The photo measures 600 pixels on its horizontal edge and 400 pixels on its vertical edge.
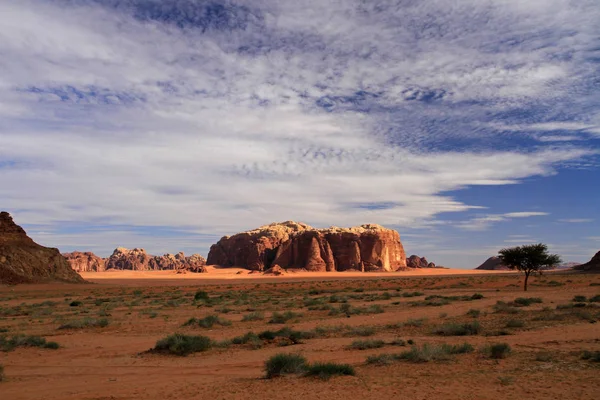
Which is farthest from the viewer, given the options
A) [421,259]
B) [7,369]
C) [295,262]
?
[421,259]

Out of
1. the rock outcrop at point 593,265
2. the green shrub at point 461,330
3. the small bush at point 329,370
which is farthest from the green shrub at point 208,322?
the rock outcrop at point 593,265

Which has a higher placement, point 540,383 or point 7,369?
point 540,383

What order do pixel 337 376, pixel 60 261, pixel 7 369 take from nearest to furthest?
pixel 337 376 < pixel 7 369 < pixel 60 261

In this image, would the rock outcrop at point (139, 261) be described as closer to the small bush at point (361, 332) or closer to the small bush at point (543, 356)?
the small bush at point (361, 332)

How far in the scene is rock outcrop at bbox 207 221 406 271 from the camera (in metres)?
111

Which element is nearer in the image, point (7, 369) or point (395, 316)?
point (7, 369)

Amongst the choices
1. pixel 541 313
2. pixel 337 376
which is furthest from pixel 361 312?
pixel 337 376

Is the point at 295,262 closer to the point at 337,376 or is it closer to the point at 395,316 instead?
the point at 395,316

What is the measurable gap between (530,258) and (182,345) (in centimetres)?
3729

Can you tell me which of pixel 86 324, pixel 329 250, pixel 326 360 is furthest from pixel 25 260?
pixel 329 250

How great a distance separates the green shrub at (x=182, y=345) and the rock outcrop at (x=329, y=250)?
3686 inches

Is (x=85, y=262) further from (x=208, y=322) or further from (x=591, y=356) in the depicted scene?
(x=591, y=356)

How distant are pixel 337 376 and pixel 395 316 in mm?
11999

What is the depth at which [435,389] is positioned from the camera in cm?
813
